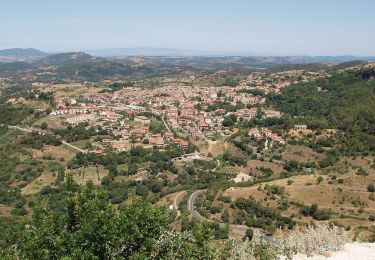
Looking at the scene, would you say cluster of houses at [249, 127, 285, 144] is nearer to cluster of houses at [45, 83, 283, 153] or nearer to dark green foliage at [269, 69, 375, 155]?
cluster of houses at [45, 83, 283, 153]

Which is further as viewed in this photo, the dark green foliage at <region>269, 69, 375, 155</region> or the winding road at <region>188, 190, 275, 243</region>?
the dark green foliage at <region>269, 69, 375, 155</region>

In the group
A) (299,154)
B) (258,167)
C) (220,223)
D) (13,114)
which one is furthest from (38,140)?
(299,154)

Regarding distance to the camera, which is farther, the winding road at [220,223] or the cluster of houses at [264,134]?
the cluster of houses at [264,134]

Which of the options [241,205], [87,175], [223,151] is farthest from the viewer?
[223,151]

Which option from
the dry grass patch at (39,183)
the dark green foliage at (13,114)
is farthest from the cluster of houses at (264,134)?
the dark green foliage at (13,114)

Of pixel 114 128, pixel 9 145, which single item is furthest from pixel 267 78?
pixel 9 145

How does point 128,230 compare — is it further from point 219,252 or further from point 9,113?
point 9,113

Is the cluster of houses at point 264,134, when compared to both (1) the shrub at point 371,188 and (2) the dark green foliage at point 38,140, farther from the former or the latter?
(2) the dark green foliage at point 38,140

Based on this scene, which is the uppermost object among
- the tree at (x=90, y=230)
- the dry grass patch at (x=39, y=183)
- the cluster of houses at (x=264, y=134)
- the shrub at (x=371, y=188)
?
the tree at (x=90, y=230)

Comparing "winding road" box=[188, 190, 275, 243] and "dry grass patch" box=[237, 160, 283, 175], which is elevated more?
"winding road" box=[188, 190, 275, 243]

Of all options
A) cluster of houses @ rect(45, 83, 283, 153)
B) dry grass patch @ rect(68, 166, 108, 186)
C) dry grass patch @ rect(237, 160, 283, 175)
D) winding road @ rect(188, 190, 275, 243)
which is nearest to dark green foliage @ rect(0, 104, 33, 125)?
cluster of houses @ rect(45, 83, 283, 153)

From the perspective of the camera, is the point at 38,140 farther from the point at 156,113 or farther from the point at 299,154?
the point at 299,154
